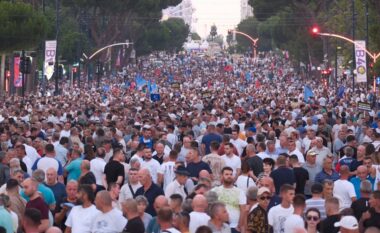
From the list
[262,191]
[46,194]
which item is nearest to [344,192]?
[262,191]

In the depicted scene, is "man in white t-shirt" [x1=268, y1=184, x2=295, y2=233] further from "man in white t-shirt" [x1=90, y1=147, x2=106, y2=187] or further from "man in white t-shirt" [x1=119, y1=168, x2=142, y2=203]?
"man in white t-shirt" [x1=90, y1=147, x2=106, y2=187]

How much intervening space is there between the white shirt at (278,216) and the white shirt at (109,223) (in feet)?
5.78

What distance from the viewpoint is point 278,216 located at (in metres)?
14.0

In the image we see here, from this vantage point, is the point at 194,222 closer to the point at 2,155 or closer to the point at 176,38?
the point at 2,155

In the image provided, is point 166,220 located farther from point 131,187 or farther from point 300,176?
point 300,176

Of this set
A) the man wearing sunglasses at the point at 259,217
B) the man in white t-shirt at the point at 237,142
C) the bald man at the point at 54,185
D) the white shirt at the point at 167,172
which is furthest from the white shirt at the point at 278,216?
the man in white t-shirt at the point at 237,142

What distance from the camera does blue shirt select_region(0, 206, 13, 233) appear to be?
13266mm

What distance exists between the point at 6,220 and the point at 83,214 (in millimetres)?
845

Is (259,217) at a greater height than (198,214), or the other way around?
(198,214)

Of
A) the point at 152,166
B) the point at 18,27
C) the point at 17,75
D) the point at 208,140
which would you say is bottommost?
the point at 17,75

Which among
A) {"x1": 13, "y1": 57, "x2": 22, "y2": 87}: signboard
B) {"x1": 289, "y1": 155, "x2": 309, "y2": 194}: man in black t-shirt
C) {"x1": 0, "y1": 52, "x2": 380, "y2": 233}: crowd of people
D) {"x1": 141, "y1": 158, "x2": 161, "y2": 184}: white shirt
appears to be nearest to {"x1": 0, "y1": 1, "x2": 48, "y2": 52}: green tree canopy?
{"x1": 13, "y1": 57, "x2": 22, "y2": 87}: signboard

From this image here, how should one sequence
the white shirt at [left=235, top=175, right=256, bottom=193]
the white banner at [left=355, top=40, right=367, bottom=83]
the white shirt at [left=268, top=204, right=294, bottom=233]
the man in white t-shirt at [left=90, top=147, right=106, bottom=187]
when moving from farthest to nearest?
the white banner at [left=355, top=40, right=367, bottom=83], the man in white t-shirt at [left=90, top=147, right=106, bottom=187], the white shirt at [left=235, top=175, right=256, bottom=193], the white shirt at [left=268, top=204, right=294, bottom=233]

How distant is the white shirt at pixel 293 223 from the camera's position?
521 inches

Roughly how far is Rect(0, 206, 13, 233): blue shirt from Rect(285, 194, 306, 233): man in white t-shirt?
2.97 metres
